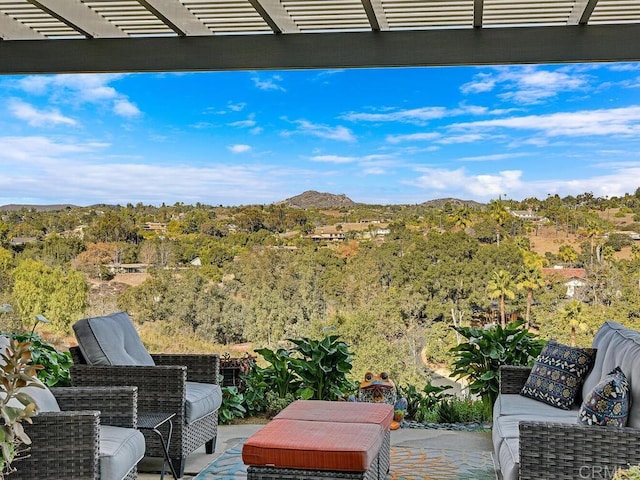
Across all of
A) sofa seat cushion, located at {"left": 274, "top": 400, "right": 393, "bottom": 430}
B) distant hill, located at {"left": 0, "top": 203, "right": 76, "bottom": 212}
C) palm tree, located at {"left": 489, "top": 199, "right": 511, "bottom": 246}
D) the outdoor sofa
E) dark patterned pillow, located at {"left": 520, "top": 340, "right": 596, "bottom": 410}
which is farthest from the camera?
distant hill, located at {"left": 0, "top": 203, "right": 76, "bottom": 212}

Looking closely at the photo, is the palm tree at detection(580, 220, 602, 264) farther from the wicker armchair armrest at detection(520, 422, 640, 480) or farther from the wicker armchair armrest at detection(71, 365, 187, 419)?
the wicker armchair armrest at detection(520, 422, 640, 480)

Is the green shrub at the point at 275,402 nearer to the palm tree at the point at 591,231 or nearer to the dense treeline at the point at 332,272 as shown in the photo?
the dense treeline at the point at 332,272

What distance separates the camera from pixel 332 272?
9.12m

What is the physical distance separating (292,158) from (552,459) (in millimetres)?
7542

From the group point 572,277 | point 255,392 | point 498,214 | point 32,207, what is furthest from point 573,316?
point 32,207

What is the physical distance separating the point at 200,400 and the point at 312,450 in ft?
4.87

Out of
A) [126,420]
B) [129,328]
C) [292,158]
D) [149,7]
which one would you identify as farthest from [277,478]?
[292,158]

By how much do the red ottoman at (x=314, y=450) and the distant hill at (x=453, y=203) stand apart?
5393mm

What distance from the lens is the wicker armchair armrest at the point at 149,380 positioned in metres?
4.60

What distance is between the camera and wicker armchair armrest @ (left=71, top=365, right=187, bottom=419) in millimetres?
4602

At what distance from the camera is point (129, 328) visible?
204 inches

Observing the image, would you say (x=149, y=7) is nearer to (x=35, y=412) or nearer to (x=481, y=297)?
(x=35, y=412)

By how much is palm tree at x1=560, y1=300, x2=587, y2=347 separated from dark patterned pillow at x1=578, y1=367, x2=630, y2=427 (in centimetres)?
504

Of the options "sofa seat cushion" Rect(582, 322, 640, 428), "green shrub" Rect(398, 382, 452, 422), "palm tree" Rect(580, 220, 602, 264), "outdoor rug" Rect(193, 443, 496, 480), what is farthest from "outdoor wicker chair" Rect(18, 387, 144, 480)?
"palm tree" Rect(580, 220, 602, 264)
